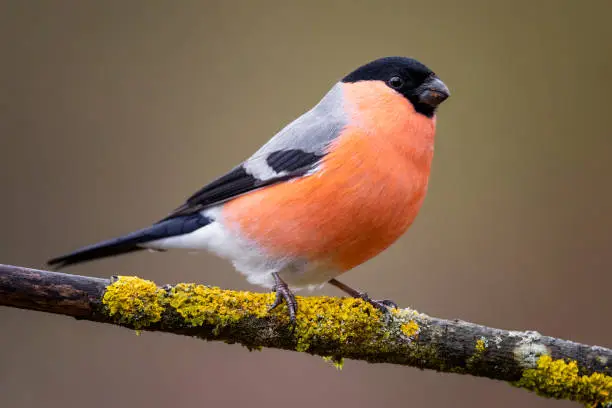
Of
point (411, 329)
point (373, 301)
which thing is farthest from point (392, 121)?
point (411, 329)

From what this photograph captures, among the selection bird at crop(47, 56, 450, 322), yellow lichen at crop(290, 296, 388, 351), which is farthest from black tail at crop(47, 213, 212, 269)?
yellow lichen at crop(290, 296, 388, 351)

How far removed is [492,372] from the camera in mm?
2639

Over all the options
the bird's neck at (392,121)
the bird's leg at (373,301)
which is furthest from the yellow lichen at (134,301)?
the bird's neck at (392,121)

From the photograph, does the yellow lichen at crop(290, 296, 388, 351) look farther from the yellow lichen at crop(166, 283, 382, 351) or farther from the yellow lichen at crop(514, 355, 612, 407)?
the yellow lichen at crop(514, 355, 612, 407)

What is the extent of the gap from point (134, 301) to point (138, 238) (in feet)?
3.02

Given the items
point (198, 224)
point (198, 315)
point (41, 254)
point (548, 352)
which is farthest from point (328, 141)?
point (41, 254)

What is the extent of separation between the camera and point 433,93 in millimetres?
3225

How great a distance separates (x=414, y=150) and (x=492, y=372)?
1033 mm

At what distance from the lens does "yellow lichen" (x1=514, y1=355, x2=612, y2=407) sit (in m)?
2.55

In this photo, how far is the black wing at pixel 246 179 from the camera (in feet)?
9.96

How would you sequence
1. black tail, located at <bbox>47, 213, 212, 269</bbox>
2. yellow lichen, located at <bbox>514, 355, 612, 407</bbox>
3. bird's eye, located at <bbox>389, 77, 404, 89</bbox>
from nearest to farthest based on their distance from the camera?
yellow lichen, located at <bbox>514, 355, 612, 407</bbox>, black tail, located at <bbox>47, 213, 212, 269</bbox>, bird's eye, located at <bbox>389, 77, 404, 89</bbox>

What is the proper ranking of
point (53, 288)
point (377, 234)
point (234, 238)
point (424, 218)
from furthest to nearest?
point (424, 218) → point (234, 238) → point (377, 234) → point (53, 288)

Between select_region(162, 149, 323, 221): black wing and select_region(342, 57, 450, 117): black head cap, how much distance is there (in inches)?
23.4

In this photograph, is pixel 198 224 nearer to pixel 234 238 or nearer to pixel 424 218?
pixel 234 238
